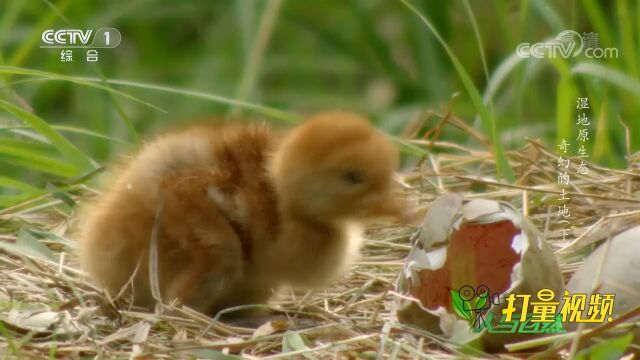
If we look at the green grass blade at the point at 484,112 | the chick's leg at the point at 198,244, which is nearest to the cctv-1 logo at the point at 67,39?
the green grass blade at the point at 484,112

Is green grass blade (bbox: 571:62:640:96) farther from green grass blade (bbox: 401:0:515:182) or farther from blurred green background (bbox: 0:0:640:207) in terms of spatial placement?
blurred green background (bbox: 0:0:640:207)

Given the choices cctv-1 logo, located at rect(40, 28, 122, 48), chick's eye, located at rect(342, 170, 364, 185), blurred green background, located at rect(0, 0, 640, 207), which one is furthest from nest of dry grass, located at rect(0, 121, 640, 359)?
blurred green background, located at rect(0, 0, 640, 207)

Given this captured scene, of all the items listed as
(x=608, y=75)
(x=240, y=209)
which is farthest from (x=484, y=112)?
(x=240, y=209)

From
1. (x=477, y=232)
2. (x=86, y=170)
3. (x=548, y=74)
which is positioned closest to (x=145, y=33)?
(x=548, y=74)

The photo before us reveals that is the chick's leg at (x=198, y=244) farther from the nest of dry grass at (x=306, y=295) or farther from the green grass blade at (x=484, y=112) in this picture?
the green grass blade at (x=484, y=112)

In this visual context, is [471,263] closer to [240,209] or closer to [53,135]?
[240,209]

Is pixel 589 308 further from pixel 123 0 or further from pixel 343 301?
pixel 123 0
